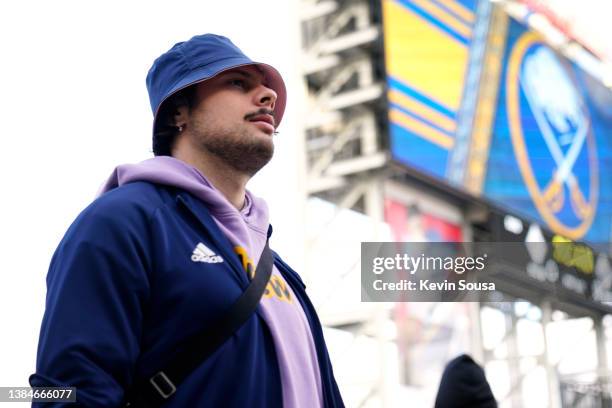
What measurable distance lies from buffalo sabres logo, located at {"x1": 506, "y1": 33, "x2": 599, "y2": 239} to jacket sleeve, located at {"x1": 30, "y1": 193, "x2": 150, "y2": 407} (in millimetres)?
14066

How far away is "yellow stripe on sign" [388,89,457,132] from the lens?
12719mm

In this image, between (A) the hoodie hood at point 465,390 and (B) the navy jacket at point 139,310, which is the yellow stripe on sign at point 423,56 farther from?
(B) the navy jacket at point 139,310

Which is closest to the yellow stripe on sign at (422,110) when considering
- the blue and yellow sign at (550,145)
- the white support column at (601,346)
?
the blue and yellow sign at (550,145)

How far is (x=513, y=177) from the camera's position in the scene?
15125mm

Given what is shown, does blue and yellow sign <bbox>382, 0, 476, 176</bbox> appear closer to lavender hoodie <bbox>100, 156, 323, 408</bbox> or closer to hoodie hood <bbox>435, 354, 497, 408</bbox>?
hoodie hood <bbox>435, 354, 497, 408</bbox>

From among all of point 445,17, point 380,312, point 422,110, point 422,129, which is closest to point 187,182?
point 380,312

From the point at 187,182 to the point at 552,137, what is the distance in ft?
51.1

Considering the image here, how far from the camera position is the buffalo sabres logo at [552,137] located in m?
15.7

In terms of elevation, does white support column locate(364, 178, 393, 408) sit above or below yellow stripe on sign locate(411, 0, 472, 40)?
below

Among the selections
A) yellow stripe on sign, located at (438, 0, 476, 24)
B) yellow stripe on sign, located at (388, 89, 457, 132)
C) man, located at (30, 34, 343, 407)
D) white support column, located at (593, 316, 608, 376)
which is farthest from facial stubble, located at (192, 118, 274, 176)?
white support column, located at (593, 316, 608, 376)

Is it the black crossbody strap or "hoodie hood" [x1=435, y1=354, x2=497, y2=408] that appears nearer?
the black crossbody strap

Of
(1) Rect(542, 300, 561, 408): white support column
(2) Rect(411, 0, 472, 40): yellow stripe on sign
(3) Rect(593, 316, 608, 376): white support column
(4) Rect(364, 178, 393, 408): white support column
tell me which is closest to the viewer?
(4) Rect(364, 178, 393, 408): white support column

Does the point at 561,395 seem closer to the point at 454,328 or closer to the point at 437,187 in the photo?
the point at 454,328

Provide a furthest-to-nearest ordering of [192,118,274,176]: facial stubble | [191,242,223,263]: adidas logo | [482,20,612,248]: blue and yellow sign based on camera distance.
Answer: [482,20,612,248]: blue and yellow sign → [192,118,274,176]: facial stubble → [191,242,223,263]: adidas logo
